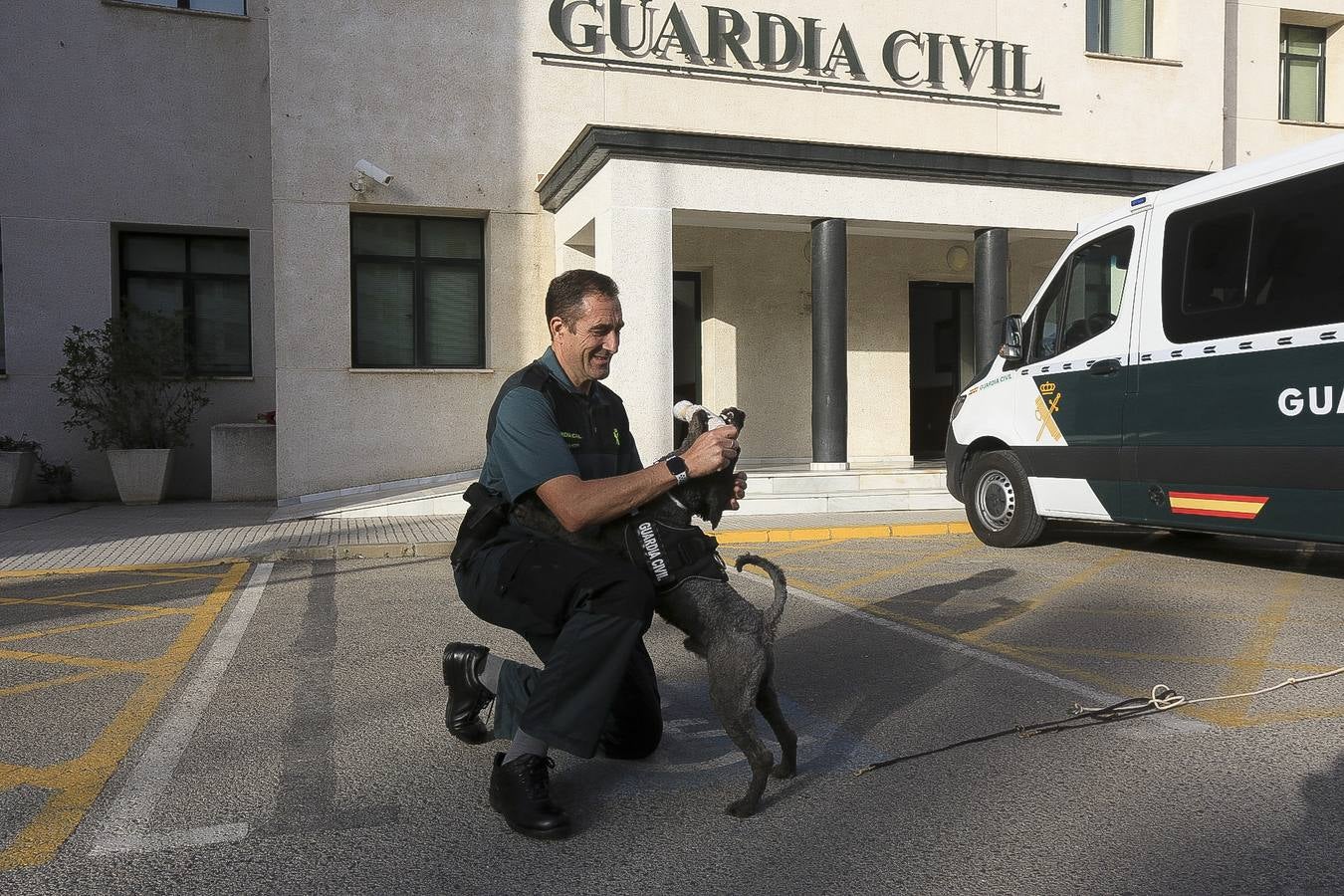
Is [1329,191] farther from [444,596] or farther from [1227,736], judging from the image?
[444,596]

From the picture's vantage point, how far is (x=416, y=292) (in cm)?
1366

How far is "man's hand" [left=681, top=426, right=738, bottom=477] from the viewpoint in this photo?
10.1 feet

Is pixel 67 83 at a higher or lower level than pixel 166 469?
higher

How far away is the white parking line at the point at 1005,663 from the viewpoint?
3.94 m

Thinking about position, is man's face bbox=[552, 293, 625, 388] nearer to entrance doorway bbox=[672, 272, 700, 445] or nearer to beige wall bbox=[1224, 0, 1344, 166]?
entrance doorway bbox=[672, 272, 700, 445]

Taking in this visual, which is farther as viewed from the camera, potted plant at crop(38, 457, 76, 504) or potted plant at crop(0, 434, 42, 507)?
potted plant at crop(38, 457, 76, 504)

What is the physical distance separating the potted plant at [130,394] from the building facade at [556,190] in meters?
0.82

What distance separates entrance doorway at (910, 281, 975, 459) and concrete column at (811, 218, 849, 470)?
4.16m

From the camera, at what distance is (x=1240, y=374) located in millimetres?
6348

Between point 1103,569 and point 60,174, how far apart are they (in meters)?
14.5

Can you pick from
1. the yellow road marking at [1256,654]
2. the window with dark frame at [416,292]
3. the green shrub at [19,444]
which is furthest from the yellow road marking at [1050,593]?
the green shrub at [19,444]

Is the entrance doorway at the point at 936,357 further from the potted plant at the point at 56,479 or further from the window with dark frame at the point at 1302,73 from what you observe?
the potted plant at the point at 56,479

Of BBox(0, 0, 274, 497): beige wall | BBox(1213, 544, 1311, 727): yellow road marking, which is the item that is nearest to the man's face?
BBox(1213, 544, 1311, 727): yellow road marking

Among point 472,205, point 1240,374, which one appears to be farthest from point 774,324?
point 1240,374
